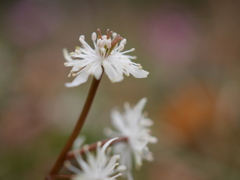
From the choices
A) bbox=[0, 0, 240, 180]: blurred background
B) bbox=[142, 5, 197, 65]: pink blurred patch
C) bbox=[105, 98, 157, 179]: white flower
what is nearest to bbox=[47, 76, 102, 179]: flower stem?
bbox=[105, 98, 157, 179]: white flower

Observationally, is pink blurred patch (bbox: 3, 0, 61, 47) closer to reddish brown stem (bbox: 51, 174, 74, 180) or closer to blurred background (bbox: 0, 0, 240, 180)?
blurred background (bbox: 0, 0, 240, 180)

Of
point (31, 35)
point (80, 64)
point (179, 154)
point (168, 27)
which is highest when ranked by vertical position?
point (31, 35)

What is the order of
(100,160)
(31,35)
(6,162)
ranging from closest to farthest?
1. (100,160)
2. (6,162)
3. (31,35)

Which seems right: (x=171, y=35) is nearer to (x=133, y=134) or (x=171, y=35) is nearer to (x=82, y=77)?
(x=133, y=134)

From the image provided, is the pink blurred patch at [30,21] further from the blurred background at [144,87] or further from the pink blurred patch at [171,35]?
the pink blurred patch at [171,35]

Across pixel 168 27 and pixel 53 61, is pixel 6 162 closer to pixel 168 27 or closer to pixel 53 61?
pixel 53 61

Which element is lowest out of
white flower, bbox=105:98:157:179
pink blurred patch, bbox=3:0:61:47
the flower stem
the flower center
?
white flower, bbox=105:98:157:179

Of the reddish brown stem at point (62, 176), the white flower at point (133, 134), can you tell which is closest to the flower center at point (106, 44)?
the white flower at point (133, 134)

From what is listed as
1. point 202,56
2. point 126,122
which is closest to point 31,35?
point 202,56
